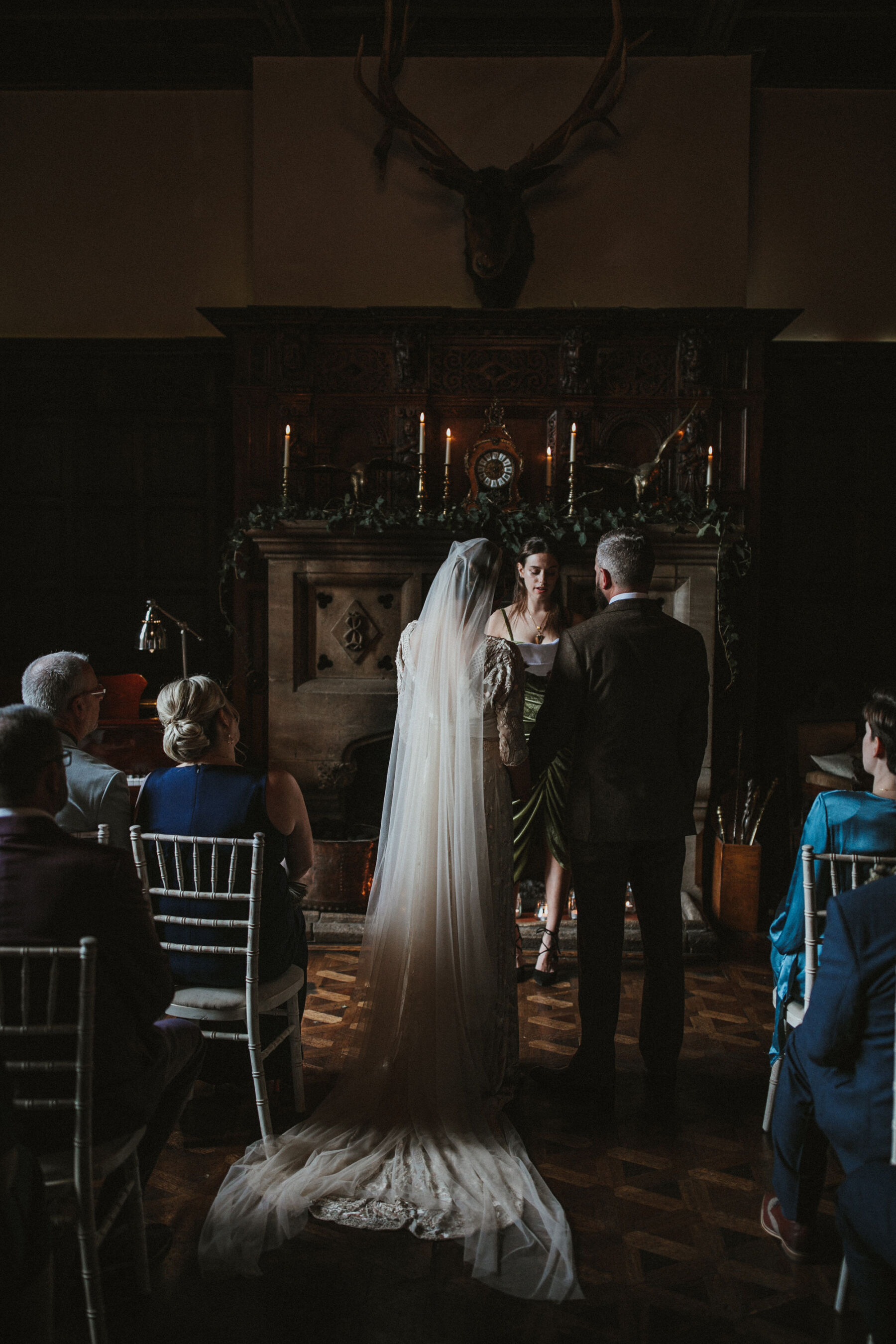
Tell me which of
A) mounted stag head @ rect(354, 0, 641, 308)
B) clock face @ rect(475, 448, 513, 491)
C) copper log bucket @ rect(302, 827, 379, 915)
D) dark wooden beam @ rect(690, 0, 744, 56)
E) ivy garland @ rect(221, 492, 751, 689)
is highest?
dark wooden beam @ rect(690, 0, 744, 56)

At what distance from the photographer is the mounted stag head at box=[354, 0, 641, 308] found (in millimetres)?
4820

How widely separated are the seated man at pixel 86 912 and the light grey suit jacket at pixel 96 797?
0.88 metres

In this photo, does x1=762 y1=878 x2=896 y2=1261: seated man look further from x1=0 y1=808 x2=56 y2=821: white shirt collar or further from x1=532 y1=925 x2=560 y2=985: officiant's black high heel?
x1=532 y1=925 x2=560 y2=985: officiant's black high heel

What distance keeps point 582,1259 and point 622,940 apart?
0.86m

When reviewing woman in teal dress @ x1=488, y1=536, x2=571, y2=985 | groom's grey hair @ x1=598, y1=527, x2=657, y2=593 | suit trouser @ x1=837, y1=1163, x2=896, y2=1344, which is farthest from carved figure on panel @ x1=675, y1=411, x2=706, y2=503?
suit trouser @ x1=837, y1=1163, x2=896, y2=1344

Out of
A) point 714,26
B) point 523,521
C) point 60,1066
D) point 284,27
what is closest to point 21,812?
point 60,1066

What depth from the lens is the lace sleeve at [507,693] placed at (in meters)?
2.64

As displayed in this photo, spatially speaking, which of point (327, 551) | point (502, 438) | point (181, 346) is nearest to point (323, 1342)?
point (327, 551)

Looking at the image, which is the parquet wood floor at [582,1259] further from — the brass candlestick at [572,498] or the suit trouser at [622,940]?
the brass candlestick at [572,498]

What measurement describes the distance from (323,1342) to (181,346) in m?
5.23

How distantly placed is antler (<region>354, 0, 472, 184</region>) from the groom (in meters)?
3.32

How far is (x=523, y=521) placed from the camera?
4.78 m

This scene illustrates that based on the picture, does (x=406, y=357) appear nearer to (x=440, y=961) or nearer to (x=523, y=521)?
(x=523, y=521)

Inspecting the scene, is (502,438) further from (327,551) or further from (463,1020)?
(463,1020)
